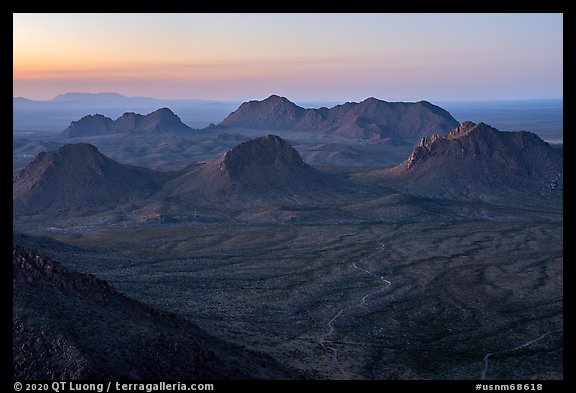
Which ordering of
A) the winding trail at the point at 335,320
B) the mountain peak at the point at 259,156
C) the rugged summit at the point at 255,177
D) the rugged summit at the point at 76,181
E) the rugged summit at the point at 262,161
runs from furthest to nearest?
1. the mountain peak at the point at 259,156
2. the rugged summit at the point at 262,161
3. the rugged summit at the point at 255,177
4. the rugged summit at the point at 76,181
5. the winding trail at the point at 335,320

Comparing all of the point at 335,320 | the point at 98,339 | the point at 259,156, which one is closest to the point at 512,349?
the point at 335,320

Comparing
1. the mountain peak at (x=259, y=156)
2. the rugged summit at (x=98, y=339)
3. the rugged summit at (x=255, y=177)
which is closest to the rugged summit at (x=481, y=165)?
the rugged summit at (x=255, y=177)

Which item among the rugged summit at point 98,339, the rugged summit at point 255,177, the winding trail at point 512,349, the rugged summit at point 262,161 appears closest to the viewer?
the rugged summit at point 98,339

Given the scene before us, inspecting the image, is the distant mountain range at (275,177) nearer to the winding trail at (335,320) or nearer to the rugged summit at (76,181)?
the rugged summit at (76,181)

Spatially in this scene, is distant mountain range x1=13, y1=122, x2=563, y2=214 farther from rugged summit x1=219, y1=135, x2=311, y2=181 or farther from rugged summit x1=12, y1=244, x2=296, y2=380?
rugged summit x1=12, y1=244, x2=296, y2=380

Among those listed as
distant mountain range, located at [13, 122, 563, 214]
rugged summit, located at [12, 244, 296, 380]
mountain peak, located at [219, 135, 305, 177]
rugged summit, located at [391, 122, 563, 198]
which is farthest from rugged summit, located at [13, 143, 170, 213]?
rugged summit, located at [12, 244, 296, 380]

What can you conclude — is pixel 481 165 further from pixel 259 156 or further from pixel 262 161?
pixel 259 156

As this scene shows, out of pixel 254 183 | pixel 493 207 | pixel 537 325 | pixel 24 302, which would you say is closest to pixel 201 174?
pixel 254 183
